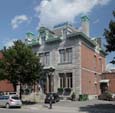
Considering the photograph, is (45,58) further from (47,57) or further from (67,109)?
(67,109)

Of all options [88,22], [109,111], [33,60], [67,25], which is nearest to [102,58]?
[88,22]

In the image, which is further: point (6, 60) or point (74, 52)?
point (74, 52)

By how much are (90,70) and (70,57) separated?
490cm

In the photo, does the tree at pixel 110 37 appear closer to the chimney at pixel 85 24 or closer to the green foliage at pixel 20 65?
the green foliage at pixel 20 65

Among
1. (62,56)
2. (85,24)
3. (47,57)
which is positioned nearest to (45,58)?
(47,57)

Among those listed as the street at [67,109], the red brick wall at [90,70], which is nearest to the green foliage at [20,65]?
the street at [67,109]

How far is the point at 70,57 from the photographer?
4975 centimetres

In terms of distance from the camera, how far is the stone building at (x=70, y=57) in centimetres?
4853

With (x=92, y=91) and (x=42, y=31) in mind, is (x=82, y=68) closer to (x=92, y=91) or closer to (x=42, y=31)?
(x=92, y=91)

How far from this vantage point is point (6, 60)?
1665 inches

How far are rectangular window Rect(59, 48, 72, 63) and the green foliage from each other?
8.57 metres

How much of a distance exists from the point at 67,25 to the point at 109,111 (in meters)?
21.9

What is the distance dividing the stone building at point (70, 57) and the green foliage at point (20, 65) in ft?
27.1

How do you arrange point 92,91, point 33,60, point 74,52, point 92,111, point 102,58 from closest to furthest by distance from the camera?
point 92,111
point 33,60
point 74,52
point 92,91
point 102,58
